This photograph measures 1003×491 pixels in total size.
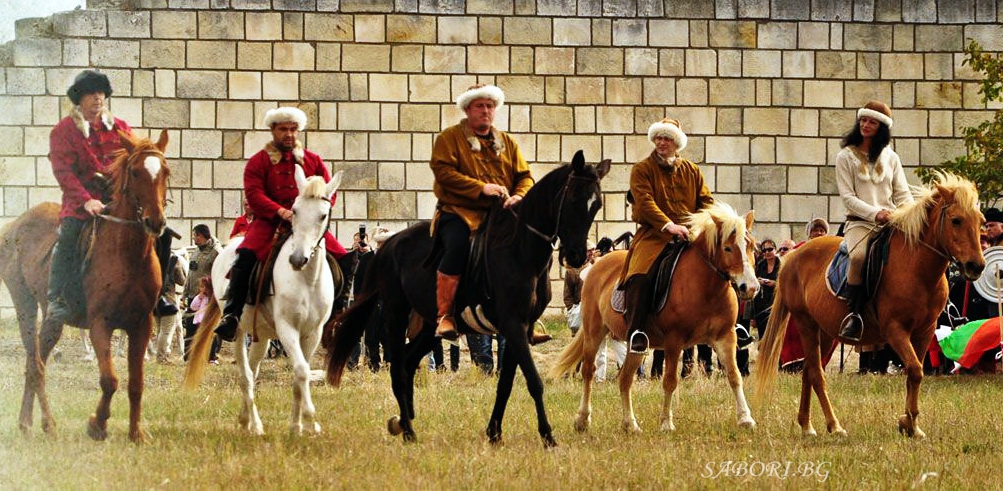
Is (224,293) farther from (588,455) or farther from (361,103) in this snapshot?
(361,103)

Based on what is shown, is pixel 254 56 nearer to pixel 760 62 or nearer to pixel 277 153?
pixel 760 62

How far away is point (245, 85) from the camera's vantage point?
2230 centimetres

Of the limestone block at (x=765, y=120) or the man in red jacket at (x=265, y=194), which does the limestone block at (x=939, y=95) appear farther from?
the man in red jacket at (x=265, y=194)

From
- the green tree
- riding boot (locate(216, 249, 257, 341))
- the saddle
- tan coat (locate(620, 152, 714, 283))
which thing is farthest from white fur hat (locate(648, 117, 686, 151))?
the green tree

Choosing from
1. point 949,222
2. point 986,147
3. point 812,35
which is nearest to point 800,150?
point 812,35

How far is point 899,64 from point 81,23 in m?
11.5

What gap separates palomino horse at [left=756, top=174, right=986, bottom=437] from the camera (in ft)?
35.6

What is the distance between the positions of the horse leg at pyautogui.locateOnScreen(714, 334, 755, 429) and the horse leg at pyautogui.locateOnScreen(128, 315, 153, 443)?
4.25 meters

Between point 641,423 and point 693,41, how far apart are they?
38.4 ft

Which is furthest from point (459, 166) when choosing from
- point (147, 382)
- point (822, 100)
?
point (822, 100)

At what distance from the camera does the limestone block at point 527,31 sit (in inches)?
892

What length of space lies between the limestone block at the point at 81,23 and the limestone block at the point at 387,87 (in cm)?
371

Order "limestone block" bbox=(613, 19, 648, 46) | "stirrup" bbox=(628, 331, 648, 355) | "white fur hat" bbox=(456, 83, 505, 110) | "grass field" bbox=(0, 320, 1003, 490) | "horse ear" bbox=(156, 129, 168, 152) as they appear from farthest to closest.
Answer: "limestone block" bbox=(613, 19, 648, 46), "stirrup" bbox=(628, 331, 648, 355), "white fur hat" bbox=(456, 83, 505, 110), "horse ear" bbox=(156, 129, 168, 152), "grass field" bbox=(0, 320, 1003, 490)

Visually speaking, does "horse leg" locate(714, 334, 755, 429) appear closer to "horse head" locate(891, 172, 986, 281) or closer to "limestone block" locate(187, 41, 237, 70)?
"horse head" locate(891, 172, 986, 281)
